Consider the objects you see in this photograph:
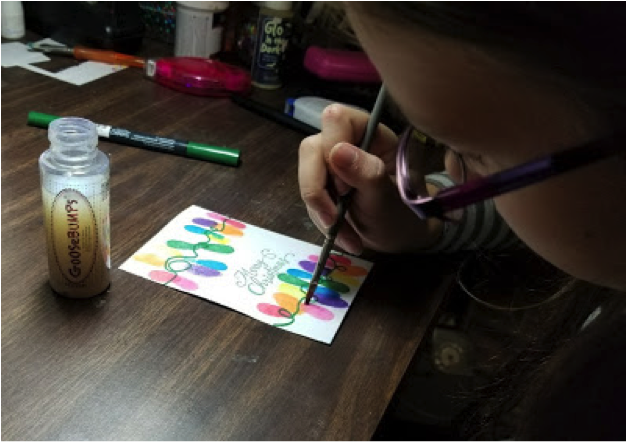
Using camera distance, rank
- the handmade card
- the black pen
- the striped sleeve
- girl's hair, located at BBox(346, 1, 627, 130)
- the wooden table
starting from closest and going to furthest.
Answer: girl's hair, located at BBox(346, 1, 627, 130) < the wooden table < the handmade card < the striped sleeve < the black pen

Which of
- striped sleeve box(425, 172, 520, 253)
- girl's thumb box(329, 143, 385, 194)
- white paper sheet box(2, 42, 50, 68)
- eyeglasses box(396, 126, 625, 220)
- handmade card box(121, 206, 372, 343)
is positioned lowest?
white paper sheet box(2, 42, 50, 68)

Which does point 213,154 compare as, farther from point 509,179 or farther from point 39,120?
point 509,179

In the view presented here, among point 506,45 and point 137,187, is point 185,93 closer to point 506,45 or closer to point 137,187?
point 137,187

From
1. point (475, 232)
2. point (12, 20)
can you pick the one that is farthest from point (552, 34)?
point (12, 20)

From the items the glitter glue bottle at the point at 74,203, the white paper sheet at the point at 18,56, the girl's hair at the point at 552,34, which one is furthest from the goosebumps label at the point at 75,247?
the white paper sheet at the point at 18,56

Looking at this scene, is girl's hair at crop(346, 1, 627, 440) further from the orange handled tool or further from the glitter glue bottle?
the orange handled tool

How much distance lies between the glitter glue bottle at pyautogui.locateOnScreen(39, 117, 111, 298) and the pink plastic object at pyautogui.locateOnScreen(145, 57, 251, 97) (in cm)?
51

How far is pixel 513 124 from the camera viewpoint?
35 centimetres

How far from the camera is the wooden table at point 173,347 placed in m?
0.45

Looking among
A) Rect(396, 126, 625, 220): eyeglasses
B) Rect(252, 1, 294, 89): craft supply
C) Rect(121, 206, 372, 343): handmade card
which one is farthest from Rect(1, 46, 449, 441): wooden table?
Rect(252, 1, 294, 89): craft supply

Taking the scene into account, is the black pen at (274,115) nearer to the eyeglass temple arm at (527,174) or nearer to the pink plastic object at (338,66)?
the pink plastic object at (338,66)

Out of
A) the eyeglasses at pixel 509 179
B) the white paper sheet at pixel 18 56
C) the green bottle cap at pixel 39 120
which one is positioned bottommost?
the white paper sheet at pixel 18 56

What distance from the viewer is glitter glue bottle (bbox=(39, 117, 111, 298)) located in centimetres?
49

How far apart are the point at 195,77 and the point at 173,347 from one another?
60 cm
